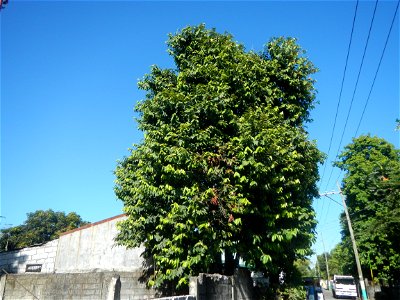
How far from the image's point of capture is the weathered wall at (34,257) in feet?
63.9

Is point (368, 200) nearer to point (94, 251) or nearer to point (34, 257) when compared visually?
point (94, 251)

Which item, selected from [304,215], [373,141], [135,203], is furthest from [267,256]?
[373,141]

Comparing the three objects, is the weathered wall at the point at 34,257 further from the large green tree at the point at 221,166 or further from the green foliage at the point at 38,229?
the green foliage at the point at 38,229

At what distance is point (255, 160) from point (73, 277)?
778 cm

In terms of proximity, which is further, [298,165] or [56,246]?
[56,246]

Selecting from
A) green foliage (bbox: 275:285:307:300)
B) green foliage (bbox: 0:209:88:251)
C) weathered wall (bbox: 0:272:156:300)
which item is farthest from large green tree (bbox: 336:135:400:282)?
green foliage (bbox: 0:209:88:251)

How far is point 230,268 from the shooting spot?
39.8 feet

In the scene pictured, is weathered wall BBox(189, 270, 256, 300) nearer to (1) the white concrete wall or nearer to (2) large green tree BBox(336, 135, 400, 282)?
(1) the white concrete wall

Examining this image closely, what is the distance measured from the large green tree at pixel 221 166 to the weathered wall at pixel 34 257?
9.84m

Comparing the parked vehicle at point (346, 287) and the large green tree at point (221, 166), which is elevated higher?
the large green tree at point (221, 166)

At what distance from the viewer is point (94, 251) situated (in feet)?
56.8

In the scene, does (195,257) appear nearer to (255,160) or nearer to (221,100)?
(255,160)

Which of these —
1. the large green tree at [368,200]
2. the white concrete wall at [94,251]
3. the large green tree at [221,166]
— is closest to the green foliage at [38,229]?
the white concrete wall at [94,251]

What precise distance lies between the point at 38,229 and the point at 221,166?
48667 mm
